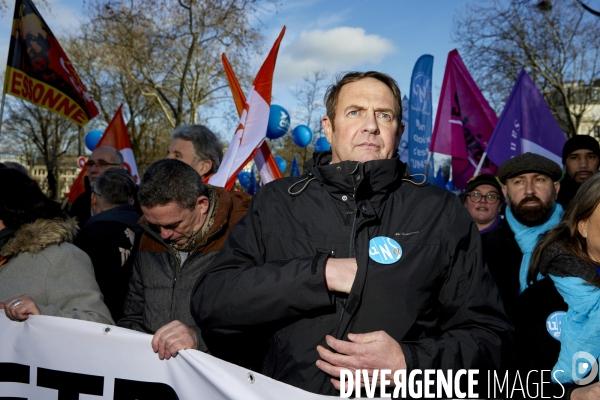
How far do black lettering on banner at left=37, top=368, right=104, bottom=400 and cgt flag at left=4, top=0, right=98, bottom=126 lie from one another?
4406 millimetres

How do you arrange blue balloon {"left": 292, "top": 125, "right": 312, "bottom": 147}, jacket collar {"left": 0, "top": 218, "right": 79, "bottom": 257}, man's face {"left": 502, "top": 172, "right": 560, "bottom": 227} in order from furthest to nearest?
blue balloon {"left": 292, "top": 125, "right": 312, "bottom": 147}, man's face {"left": 502, "top": 172, "right": 560, "bottom": 227}, jacket collar {"left": 0, "top": 218, "right": 79, "bottom": 257}

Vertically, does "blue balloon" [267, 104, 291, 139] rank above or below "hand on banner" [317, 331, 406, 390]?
above

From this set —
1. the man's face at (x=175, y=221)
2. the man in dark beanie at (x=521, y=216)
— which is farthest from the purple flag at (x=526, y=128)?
the man's face at (x=175, y=221)

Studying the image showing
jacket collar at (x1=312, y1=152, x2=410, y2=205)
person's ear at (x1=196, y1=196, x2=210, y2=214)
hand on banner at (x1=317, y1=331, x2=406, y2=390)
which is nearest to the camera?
hand on banner at (x1=317, y1=331, x2=406, y2=390)

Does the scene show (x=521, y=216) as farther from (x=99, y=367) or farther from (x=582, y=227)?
(x=99, y=367)

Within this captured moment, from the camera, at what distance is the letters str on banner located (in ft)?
6.96

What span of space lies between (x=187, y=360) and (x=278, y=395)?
475 millimetres

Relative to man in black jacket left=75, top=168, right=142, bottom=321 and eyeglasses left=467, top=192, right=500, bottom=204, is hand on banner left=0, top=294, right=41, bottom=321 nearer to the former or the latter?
man in black jacket left=75, top=168, right=142, bottom=321

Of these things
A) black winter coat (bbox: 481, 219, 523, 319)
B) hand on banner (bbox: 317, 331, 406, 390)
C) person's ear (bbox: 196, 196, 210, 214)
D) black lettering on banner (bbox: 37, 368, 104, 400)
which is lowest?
black lettering on banner (bbox: 37, 368, 104, 400)

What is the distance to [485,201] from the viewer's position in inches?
191

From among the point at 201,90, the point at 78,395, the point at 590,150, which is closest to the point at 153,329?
the point at 78,395

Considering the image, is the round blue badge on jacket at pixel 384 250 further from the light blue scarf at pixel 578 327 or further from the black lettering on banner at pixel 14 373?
the black lettering on banner at pixel 14 373

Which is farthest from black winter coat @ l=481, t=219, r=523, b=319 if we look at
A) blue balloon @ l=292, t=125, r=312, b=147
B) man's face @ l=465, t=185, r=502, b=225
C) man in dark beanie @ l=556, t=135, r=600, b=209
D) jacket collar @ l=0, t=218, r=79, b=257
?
blue balloon @ l=292, t=125, r=312, b=147

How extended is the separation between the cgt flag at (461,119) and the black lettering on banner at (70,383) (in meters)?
5.22
